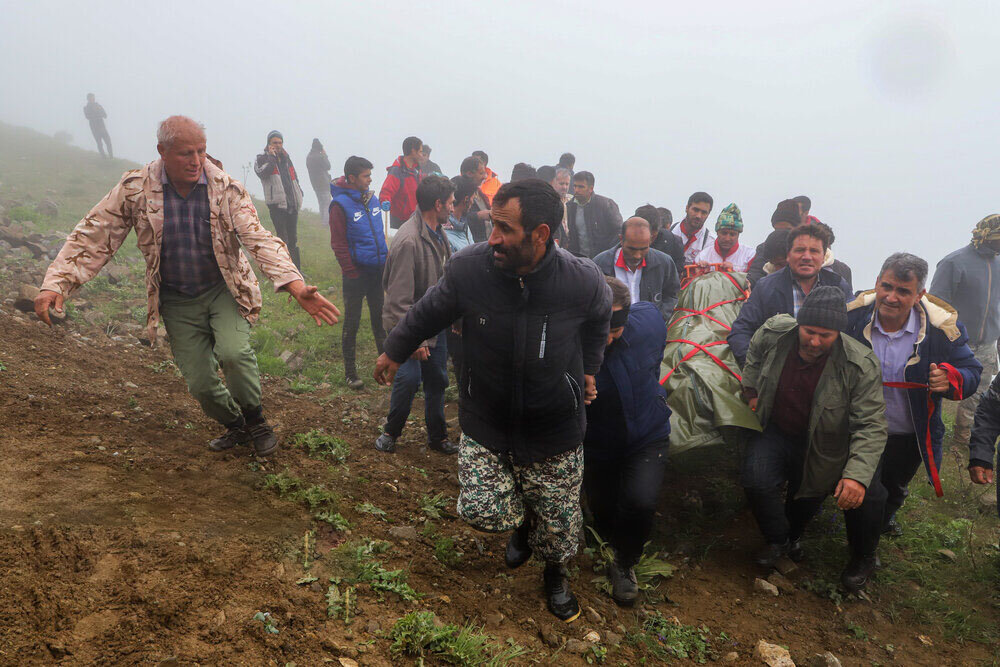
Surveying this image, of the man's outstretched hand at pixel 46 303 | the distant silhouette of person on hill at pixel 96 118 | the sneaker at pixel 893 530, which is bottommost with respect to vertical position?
the sneaker at pixel 893 530

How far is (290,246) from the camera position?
10125 millimetres

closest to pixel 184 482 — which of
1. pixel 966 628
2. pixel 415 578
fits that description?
pixel 415 578

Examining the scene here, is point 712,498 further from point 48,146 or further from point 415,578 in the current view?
point 48,146

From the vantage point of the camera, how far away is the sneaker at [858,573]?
3.98 metres

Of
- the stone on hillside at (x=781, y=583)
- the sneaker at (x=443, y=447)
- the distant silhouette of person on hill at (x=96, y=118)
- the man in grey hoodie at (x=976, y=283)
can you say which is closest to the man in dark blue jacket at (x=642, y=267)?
the sneaker at (x=443, y=447)

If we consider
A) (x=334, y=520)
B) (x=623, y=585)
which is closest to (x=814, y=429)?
(x=623, y=585)

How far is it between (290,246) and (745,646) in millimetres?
9224

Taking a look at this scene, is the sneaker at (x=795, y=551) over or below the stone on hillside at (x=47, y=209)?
below

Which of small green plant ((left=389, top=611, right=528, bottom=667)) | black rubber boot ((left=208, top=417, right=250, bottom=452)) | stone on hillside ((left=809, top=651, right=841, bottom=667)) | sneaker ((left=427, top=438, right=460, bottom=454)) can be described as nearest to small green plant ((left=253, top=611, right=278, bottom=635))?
small green plant ((left=389, top=611, right=528, bottom=667))

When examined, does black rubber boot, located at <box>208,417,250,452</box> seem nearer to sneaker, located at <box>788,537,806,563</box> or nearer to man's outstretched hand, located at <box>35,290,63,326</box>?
man's outstretched hand, located at <box>35,290,63,326</box>

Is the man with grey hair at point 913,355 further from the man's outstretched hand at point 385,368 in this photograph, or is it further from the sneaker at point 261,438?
the sneaker at point 261,438

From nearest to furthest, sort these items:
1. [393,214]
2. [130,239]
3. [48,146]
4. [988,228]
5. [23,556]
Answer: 1. [23,556]
2. [988,228]
3. [393,214]
4. [130,239]
5. [48,146]

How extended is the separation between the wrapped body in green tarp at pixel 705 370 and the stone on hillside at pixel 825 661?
1.40 metres

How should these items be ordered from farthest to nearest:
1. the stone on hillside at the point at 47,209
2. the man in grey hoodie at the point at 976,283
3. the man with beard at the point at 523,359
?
1. the stone on hillside at the point at 47,209
2. the man in grey hoodie at the point at 976,283
3. the man with beard at the point at 523,359
